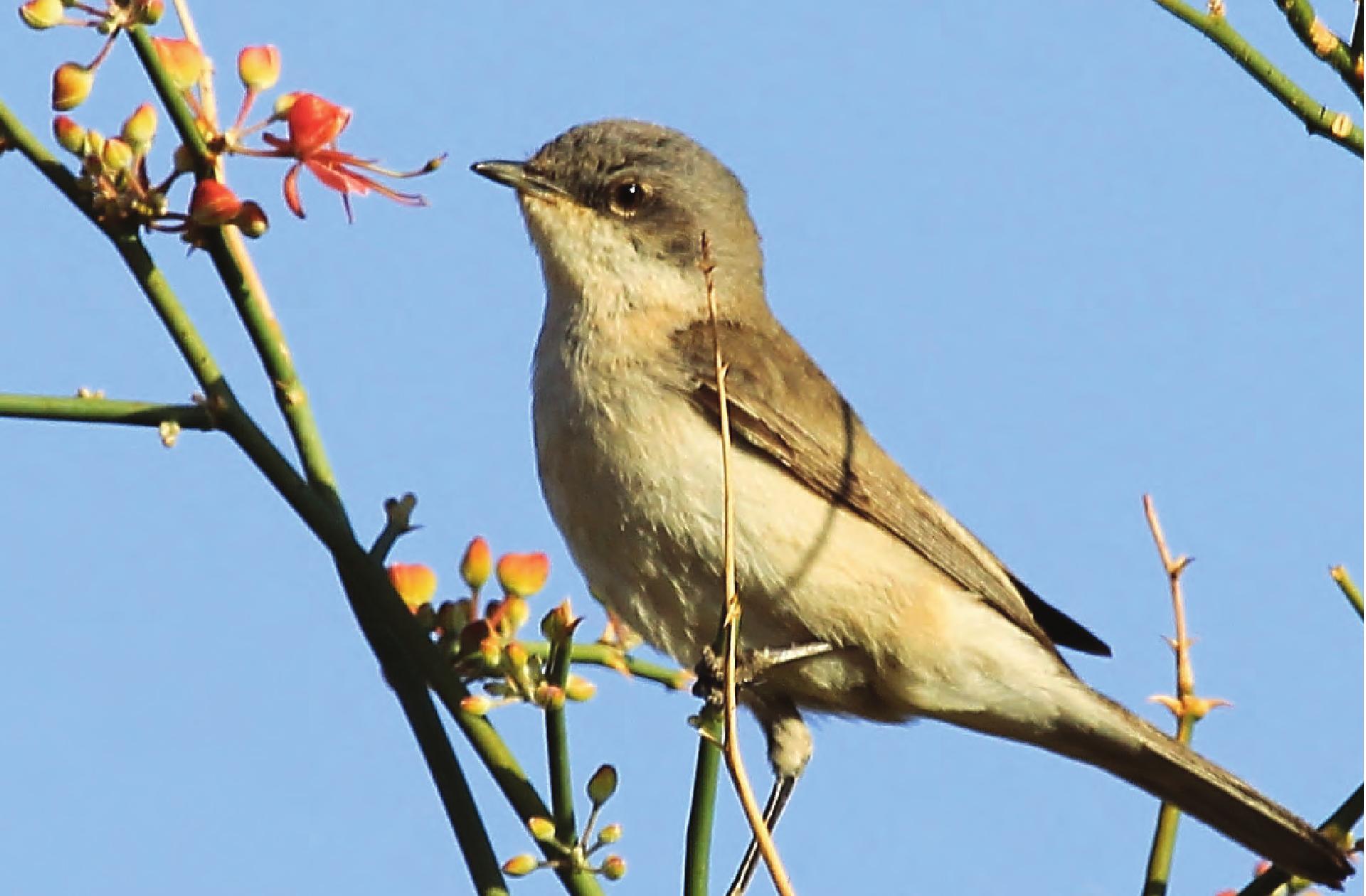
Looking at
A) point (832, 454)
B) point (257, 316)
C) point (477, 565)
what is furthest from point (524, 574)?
point (832, 454)

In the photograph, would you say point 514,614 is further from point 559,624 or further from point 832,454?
point 832,454

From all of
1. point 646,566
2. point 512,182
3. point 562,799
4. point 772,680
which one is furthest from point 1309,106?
point 512,182

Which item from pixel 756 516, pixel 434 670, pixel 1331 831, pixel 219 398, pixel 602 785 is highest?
pixel 756 516

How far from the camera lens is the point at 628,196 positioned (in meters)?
5.22

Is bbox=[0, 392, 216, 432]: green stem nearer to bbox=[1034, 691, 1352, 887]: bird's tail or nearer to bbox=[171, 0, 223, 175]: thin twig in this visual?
bbox=[171, 0, 223, 175]: thin twig

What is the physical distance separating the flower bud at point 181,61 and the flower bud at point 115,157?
134 millimetres

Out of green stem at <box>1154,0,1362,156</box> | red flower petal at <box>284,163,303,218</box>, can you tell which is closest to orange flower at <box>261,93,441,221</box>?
red flower petal at <box>284,163,303,218</box>

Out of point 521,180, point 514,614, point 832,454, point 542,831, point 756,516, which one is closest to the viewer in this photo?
point 542,831

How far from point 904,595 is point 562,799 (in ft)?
7.04

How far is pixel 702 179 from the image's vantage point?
5.47 m

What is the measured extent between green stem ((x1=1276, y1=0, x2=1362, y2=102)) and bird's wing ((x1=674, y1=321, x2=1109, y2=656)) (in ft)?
7.14

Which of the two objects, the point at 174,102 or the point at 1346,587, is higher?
the point at 174,102

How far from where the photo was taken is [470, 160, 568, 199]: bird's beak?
5068 mm

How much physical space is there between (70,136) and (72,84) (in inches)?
3.1
